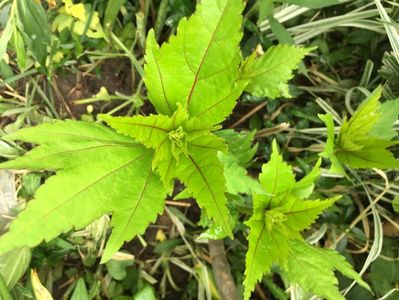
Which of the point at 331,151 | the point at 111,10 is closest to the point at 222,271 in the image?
the point at 331,151

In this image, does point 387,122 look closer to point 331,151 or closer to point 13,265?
point 331,151

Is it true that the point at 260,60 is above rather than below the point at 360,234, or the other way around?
above

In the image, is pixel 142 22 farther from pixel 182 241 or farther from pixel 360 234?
pixel 360 234

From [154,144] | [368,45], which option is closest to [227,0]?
[154,144]

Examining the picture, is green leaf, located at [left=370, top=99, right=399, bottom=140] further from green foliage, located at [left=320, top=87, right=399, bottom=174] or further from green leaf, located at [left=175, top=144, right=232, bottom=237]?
green leaf, located at [left=175, top=144, right=232, bottom=237]

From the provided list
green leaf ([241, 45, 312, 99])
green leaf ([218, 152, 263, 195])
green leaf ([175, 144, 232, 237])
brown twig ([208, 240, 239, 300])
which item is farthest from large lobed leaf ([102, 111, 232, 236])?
brown twig ([208, 240, 239, 300])

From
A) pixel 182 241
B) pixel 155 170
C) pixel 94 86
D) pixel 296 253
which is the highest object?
pixel 155 170
